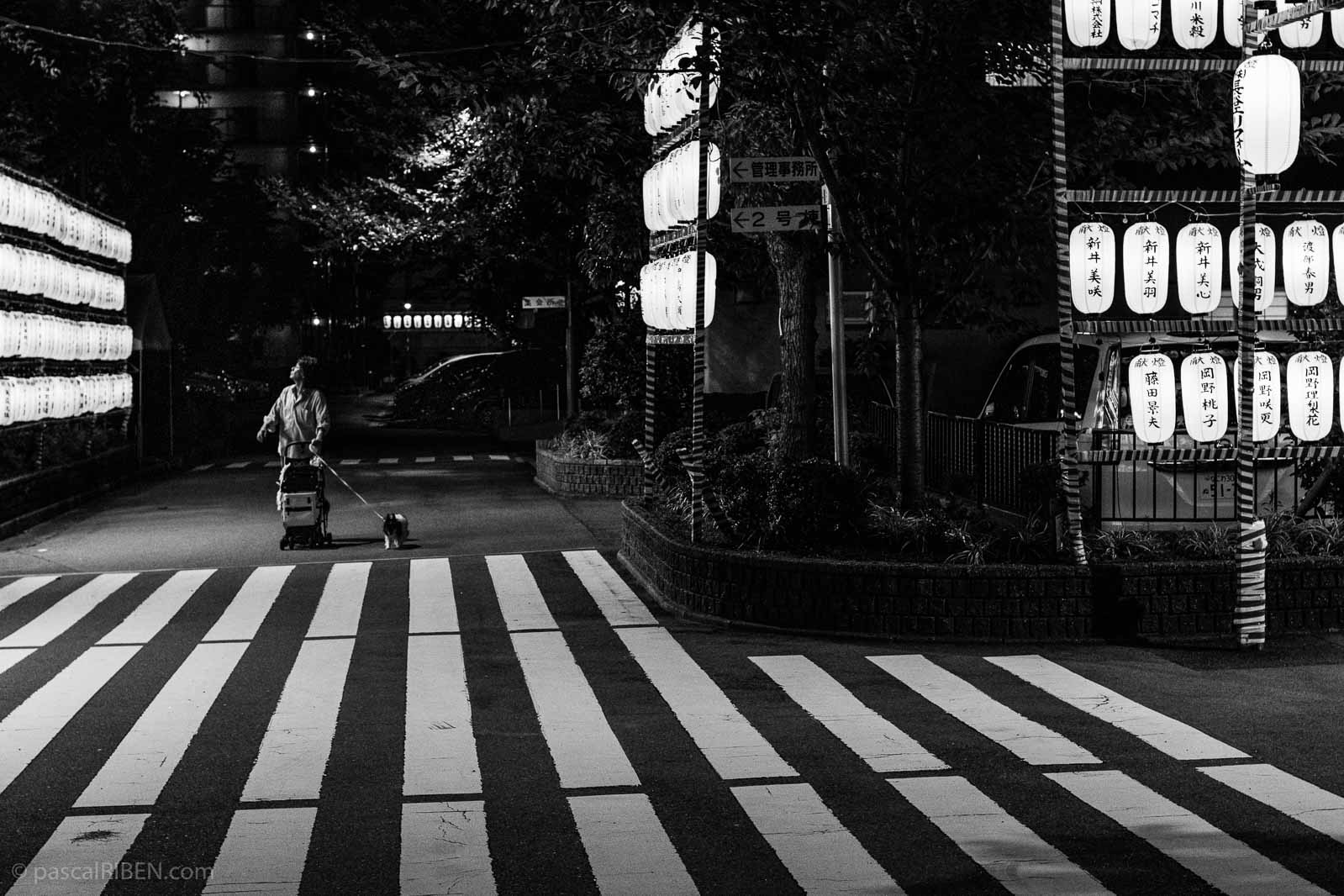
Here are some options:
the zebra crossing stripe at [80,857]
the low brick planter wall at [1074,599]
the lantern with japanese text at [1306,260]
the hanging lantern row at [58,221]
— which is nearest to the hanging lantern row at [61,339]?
the hanging lantern row at [58,221]

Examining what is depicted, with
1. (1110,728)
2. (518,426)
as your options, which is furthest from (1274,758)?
(518,426)

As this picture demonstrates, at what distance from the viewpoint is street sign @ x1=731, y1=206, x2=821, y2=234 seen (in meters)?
14.5

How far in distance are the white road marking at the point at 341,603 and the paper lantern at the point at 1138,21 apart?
7520 millimetres

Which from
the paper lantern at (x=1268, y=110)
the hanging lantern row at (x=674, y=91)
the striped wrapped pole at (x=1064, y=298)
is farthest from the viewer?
the hanging lantern row at (x=674, y=91)

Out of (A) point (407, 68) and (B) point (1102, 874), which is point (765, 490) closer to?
(A) point (407, 68)

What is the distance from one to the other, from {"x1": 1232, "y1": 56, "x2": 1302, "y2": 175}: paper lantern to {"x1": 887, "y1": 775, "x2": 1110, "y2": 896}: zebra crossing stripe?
18.8ft

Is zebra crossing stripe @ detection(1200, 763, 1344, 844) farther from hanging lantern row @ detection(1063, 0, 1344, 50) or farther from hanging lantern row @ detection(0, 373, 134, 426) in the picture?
hanging lantern row @ detection(0, 373, 134, 426)

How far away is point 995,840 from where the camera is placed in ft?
21.7

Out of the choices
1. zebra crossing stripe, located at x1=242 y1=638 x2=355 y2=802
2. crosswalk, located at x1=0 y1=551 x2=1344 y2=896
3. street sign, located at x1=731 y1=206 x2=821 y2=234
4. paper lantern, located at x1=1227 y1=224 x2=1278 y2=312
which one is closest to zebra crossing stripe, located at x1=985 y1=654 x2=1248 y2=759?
crosswalk, located at x1=0 y1=551 x2=1344 y2=896

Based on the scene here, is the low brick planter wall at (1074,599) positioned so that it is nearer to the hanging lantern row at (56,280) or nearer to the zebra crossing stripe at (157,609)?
the zebra crossing stripe at (157,609)

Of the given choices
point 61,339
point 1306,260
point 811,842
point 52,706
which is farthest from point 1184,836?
point 61,339

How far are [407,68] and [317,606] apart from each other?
5.09 meters

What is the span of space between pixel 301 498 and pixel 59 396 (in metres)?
6.58

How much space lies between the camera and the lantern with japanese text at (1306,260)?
1150 cm
